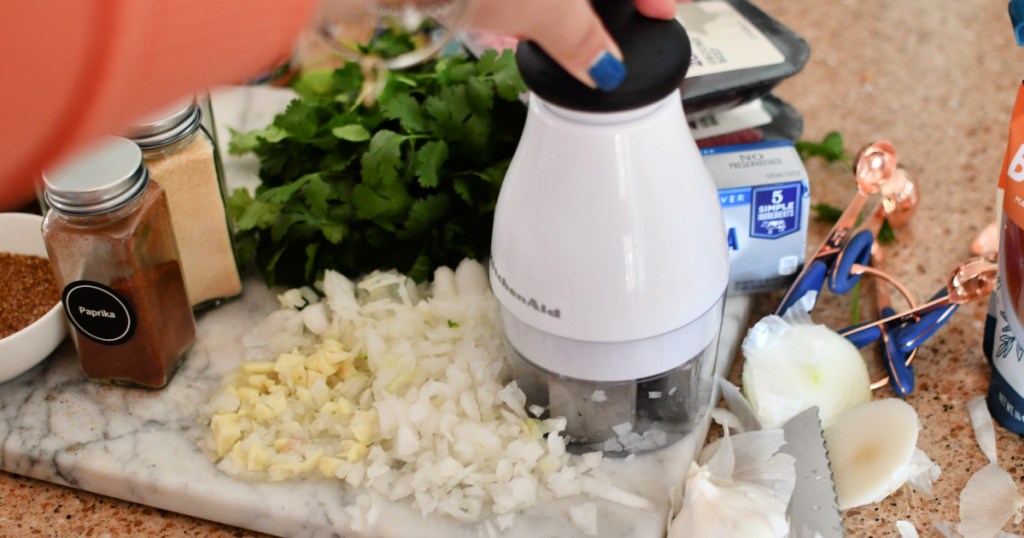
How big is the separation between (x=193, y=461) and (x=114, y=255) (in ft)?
0.54

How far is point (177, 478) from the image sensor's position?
77cm

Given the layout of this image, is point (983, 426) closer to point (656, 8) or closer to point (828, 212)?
point (828, 212)

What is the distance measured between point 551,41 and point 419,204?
1.14ft

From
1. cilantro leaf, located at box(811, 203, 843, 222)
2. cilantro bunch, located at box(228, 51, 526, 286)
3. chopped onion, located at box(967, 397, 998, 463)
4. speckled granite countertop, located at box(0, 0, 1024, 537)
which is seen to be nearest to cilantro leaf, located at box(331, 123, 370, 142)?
cilantro bunch, located at box(228, 51, 526, 286)

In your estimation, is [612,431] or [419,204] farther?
[419,204]

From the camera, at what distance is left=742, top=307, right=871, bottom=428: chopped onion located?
79cm

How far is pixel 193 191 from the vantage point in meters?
0.86

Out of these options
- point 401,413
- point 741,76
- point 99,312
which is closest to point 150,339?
point 99,312

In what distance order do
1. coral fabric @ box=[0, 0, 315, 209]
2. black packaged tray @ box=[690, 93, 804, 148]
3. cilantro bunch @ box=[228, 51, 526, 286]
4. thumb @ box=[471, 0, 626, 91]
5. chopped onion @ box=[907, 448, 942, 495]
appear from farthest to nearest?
black packaged tray @ box=[690, 93, 804, 148] < cilantro bunch @ box=[228, 51, 526, 286] < chopped onion @ box=[907, 448, 942, 495] < thumb @ box=[471, 0, 626, 91] < coral fabric @ box=[0, 0, 315, 209]

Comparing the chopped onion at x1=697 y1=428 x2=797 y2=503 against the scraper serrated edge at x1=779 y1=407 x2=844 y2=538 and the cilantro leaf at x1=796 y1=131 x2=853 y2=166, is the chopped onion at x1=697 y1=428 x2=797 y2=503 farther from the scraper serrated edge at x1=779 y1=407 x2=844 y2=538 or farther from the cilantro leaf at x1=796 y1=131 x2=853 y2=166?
the cilantro leaf at x1=796 y1=131 x2=853 y2=166

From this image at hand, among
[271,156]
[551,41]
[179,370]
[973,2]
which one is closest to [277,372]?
[179,370]

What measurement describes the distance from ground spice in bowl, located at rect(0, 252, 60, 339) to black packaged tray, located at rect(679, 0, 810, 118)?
56 centimetres

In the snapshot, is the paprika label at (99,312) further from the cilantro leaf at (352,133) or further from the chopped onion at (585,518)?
the chopped onion at (585,518)

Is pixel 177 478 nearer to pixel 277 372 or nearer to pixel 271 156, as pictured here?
pixel 277 372
